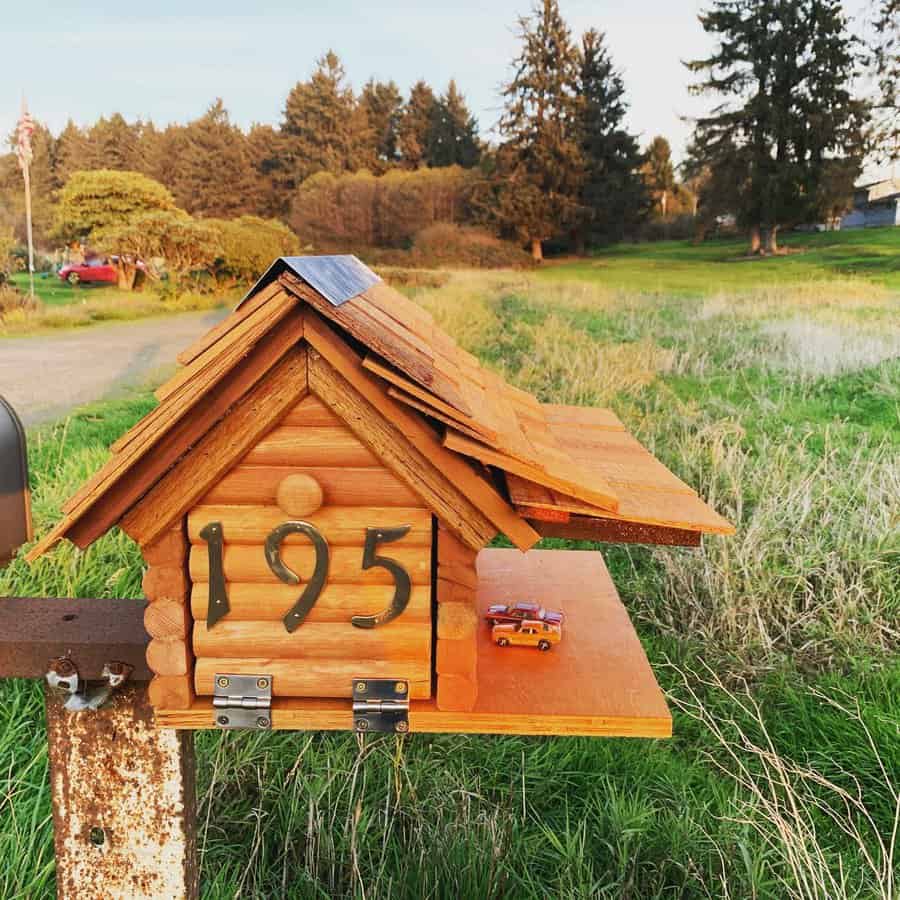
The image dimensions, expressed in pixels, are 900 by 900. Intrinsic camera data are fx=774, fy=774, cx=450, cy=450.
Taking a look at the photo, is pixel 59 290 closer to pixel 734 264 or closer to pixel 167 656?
pixel 734 264

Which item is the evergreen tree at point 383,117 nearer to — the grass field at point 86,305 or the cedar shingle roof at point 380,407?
the grass field at point 86,305

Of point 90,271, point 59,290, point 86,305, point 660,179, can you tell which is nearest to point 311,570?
point 86,305

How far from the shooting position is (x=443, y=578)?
3.55 feet

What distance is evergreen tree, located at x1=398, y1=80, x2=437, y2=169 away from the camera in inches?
470

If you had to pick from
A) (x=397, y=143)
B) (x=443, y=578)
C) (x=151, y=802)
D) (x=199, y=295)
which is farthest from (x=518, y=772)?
(x=397, y=143)

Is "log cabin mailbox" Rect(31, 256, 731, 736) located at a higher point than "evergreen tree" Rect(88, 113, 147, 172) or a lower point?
lower

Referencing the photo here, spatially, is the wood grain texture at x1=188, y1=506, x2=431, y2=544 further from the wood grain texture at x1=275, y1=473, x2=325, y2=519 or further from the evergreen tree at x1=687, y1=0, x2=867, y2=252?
the evergreen tree at x1=687, y1=0, x2=867, y2=252

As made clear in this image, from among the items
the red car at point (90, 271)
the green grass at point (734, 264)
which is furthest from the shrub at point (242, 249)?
the green grass at point (734, 264)

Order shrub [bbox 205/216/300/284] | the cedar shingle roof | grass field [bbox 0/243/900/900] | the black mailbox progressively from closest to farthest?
the cedar shingle roof < the black mailbox < grass field [bbox 0/243/900/900] < shrub [bbox 205/216/300/284]

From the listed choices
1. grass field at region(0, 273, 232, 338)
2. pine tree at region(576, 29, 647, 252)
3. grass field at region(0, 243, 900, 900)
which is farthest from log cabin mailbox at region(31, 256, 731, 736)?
pine tree at region(576, 29, 647, 252)

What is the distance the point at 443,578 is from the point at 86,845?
792 mm

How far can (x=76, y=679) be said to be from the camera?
3.81 ft

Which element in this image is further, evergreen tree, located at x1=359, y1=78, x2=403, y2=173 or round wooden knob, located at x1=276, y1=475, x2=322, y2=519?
evergreen tree, located at x1=359, y1=78, x2=403, y2=173

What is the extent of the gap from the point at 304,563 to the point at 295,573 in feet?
0.06
